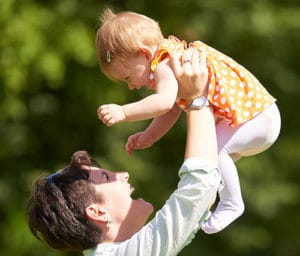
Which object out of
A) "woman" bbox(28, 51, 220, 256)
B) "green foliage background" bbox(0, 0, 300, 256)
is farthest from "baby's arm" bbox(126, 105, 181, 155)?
"green foliage background" bbox(0, 0, 300, 256)

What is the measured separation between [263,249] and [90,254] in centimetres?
777

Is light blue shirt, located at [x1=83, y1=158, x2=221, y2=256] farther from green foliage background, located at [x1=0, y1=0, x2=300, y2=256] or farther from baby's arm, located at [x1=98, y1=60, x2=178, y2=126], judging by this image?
green foliage background, located at [x1=0, y1=0, x2=300, y2=256]

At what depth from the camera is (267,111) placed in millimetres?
4543

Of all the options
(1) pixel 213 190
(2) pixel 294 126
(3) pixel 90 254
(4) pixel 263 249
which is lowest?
(4) pixel 263 249

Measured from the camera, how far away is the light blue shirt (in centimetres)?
433

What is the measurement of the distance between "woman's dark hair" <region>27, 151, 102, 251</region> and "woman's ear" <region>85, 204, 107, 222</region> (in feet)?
0.04

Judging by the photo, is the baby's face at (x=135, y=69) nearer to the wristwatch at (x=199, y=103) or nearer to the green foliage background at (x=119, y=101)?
the wristwatch at (x=199, y=103)

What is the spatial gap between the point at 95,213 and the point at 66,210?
0.10 metres

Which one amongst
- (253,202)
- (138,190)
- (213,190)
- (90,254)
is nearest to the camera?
(213,190)

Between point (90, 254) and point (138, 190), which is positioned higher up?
point (90, 254)

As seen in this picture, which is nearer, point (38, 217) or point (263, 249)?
point (38, 217)

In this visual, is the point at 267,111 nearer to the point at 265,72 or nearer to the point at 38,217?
the point at 38,217

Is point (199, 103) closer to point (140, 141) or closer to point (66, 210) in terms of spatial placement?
point (140, 141)

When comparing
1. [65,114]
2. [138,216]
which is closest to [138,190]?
[65,114]
